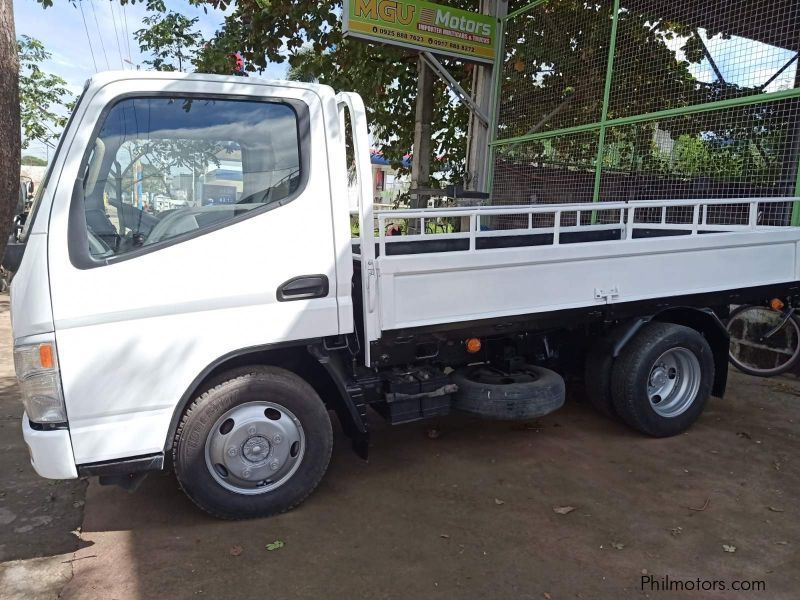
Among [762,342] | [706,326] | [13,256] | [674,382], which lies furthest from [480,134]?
[13,256]

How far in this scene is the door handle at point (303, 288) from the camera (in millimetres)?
3008

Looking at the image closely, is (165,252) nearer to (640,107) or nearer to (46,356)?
(46,356)

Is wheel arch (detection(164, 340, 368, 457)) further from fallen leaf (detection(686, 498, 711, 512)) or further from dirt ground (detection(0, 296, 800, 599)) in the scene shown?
fallen leaf (detection(686, 498, 711, 512))

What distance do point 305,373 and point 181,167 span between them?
1326mm

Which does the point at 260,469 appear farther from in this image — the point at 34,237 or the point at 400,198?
the point at 400,198

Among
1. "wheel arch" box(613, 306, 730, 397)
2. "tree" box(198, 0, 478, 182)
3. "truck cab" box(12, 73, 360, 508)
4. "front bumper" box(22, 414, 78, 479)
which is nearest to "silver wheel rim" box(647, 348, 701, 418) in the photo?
"wheel arch" box(613, 306, 730, 397)

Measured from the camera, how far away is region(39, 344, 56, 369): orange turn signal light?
8.49 ft

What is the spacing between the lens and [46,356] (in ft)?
8.52

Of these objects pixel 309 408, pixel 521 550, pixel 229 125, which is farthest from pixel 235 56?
pixel 521 550

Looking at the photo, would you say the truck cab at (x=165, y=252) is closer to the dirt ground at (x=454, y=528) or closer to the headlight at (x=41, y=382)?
the headlight at (x=41, y=382)

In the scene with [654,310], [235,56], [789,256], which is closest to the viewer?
[654,310]

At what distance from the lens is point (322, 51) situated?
958 cm

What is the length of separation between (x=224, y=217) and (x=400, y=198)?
7066 mm

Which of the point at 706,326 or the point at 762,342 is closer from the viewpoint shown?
the point at 706,326
